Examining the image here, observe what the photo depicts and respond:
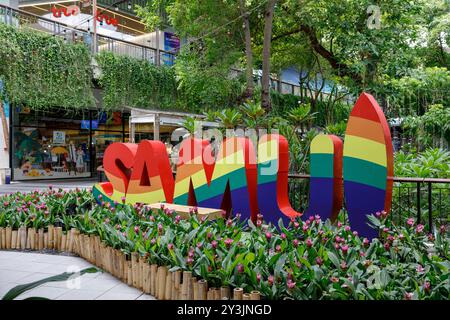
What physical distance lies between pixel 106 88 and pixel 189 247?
1313 cm

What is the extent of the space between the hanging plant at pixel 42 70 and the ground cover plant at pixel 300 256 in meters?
9.69

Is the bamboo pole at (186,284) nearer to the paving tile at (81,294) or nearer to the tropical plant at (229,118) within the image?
the paving tile at (81,294)

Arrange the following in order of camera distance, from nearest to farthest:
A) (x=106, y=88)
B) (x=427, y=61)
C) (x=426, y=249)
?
(x=426, y=249) < (x=106, y=88) < (x=427, y=61)

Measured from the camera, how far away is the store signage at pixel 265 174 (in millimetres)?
5426

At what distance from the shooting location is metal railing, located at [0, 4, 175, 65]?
14297mm

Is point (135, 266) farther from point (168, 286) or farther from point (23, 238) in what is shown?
point (23, 238)

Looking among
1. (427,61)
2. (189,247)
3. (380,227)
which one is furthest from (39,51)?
(427,61)

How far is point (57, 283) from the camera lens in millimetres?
4805

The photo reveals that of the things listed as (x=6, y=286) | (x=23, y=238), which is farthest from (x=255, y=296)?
(x=23, y=238)

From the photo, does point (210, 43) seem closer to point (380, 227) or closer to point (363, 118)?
point (363, 118)

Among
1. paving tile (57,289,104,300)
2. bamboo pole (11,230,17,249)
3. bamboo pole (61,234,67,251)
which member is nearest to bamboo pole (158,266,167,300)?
paving tile (57,289,104,300)

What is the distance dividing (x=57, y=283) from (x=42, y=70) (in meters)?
11.5

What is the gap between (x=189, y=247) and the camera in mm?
4578

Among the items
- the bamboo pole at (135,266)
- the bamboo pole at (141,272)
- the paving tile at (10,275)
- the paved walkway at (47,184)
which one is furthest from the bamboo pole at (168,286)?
the paved walkway at (47,184)
